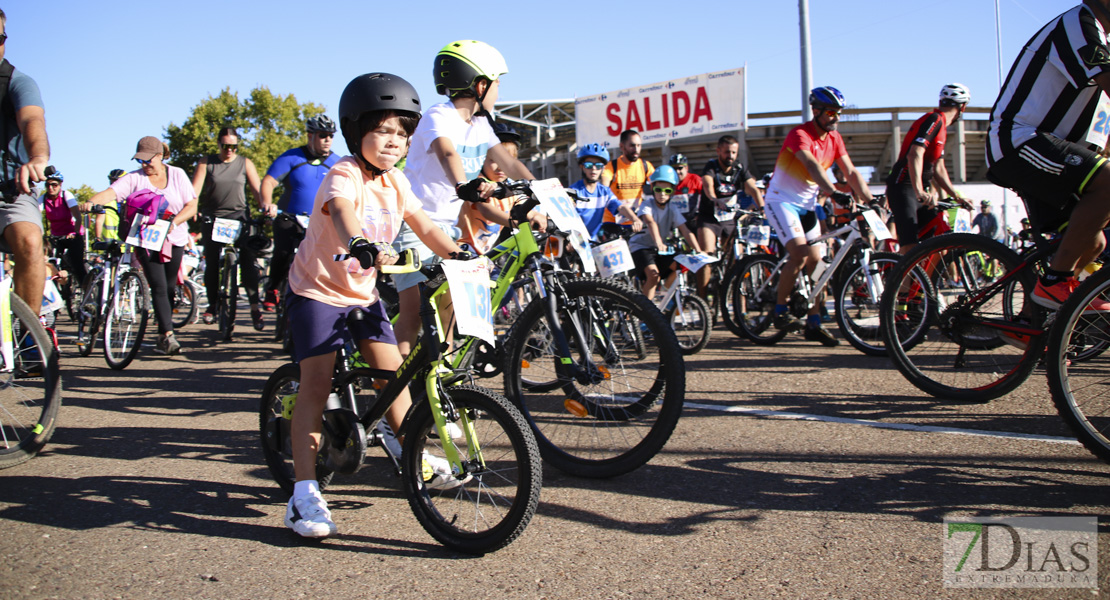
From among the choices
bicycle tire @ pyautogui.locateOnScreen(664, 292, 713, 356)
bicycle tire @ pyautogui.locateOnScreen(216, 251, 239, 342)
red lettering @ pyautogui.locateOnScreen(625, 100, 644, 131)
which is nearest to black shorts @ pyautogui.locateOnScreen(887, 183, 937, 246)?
bicycle tire @ pyautogui.locateOnScreen(664, 292, 713, 356)

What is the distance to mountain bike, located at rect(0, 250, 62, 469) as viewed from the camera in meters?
3.78

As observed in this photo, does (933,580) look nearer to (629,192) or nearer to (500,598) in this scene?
(500,598)

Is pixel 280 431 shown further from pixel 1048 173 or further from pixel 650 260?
pixel 650 260

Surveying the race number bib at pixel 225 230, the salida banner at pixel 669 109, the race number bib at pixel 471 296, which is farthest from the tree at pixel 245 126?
the race number bib at pixel 471 296

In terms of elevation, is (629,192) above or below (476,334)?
above

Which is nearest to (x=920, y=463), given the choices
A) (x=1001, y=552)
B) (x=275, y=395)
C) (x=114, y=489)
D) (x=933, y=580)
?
(x=1001, y=552)

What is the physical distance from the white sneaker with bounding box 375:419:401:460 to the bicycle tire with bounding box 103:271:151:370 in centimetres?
433

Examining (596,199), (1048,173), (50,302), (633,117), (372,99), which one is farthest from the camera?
(633,117)

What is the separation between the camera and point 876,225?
247 inches

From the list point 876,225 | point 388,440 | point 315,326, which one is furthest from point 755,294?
point 315,326

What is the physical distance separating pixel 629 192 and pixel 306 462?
625 centimetres

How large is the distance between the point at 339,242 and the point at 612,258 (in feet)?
9.51

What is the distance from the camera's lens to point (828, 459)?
3.45 meters

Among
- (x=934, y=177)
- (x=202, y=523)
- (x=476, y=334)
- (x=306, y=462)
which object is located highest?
(x=934, y=177)
